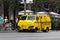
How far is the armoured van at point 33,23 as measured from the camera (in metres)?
27.7

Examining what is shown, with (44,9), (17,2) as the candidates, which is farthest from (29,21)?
(44,9)

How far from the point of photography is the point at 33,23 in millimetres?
27625

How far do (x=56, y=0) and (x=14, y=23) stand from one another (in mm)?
21598

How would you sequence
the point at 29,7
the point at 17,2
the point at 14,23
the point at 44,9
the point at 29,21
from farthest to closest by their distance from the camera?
the point at 44,9, the point at 29,7, the point at 17,2, the point at 14,23, the point at 29,21

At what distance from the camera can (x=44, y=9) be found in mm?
49906

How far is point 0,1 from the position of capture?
36312mm

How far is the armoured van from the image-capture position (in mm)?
27667

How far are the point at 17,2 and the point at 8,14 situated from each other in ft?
46.2

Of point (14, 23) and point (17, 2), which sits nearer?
point (14, 23)

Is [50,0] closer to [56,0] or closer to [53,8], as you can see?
[53,8]

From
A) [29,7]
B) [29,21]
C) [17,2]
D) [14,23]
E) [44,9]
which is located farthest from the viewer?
[44,9]

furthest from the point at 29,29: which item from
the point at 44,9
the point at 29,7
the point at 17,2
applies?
the point at 44,9

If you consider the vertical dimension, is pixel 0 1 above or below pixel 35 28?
above

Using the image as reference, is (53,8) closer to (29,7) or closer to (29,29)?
(29,7)
